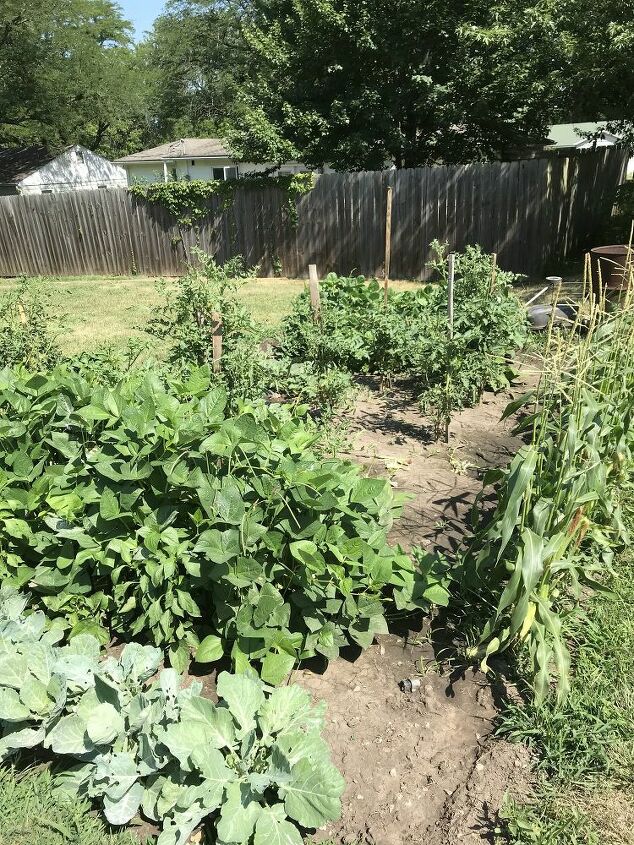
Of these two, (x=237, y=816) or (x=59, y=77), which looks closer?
(x=237, y=816)

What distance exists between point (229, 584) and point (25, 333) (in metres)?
3.40

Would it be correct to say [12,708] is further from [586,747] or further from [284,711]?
[586,747]

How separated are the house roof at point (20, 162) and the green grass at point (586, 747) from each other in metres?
34.4

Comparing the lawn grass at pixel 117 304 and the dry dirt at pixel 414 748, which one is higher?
the dry dirt at pixel 414 748

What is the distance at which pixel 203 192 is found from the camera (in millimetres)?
14547

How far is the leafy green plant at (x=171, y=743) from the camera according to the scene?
1979 millimetres

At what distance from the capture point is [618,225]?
13898mm

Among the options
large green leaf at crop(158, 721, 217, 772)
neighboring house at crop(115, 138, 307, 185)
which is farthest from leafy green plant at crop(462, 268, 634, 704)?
neighboring house at crop(115, 138, 307, 185)

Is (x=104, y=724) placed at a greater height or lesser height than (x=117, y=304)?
greater

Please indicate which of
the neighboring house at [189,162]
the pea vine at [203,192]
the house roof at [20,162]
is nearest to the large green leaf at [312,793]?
the pea vine at [203,192]

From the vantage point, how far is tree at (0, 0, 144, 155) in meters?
27.2

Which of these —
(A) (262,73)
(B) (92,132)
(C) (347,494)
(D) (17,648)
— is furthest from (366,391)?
(B) (92,132)

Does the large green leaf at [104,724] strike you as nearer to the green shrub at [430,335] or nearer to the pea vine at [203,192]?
the green shrub at [430,335]

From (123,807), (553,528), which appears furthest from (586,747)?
(123,807)
